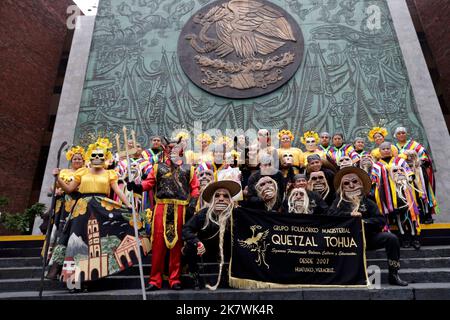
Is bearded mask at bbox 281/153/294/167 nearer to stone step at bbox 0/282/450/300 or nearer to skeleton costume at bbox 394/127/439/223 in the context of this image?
skeleton costume at bbox 394/127/439/223

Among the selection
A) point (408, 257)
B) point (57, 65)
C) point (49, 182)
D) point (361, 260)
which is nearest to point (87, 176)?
point (361, 260)

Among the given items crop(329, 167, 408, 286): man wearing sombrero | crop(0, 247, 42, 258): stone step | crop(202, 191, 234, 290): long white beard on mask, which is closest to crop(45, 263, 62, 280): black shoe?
crop(202, 191, 234, 290): long white beard on mask

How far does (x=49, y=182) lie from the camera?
39.8 ft

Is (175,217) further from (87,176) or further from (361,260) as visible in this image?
(361,260)

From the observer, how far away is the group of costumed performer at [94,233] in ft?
17.9

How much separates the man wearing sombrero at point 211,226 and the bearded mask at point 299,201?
2.80 ft

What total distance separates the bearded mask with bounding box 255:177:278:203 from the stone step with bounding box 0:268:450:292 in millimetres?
1330

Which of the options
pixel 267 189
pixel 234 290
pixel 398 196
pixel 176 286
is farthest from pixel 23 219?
pixel 398 196

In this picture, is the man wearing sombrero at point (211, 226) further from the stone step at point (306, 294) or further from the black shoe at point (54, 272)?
the black shoe at point (54, 272)

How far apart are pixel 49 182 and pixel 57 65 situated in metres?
8.66

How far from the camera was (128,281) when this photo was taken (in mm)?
5699

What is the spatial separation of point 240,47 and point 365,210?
8867 mm

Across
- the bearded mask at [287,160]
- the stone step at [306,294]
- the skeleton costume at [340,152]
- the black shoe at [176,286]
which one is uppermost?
the skeleton costume at [340,152]

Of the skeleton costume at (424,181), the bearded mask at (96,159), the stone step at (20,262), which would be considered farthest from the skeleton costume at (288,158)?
the stone step at (20,262)
